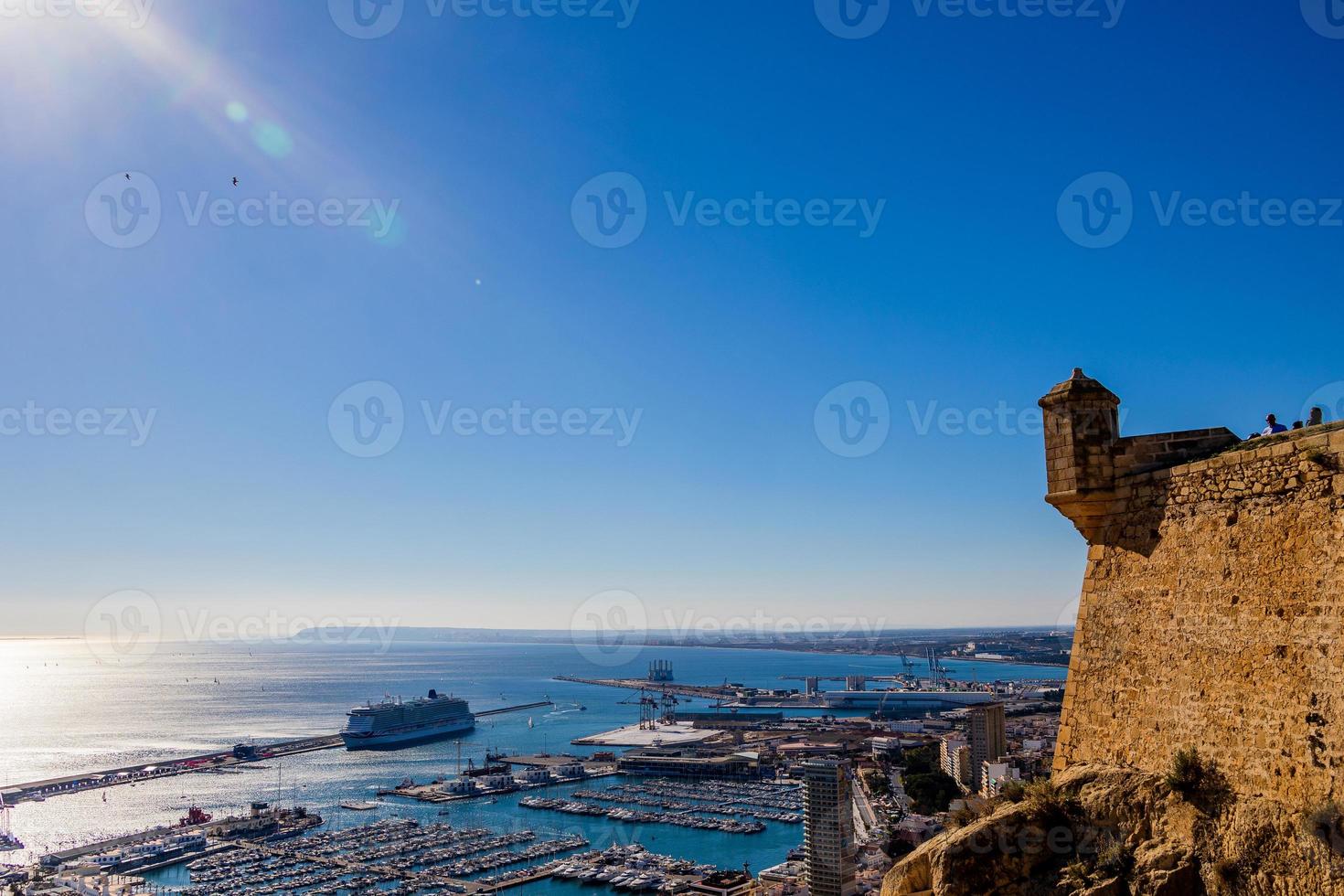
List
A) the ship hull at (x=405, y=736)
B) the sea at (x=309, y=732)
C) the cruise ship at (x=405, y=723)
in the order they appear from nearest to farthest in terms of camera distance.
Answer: the sea at (x=309, y=732) < the ship hull at (x=405, y=736) < the cruise ship at (x=405, y=723)

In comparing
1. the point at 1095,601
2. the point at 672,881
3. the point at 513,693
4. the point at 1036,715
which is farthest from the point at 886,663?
the point at 1095,601

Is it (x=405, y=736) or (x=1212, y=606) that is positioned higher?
(x=1212, y=606)

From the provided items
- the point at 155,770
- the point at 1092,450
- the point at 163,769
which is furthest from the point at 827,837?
the point at 163,769

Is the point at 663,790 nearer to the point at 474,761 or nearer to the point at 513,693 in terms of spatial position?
the point at 474,761

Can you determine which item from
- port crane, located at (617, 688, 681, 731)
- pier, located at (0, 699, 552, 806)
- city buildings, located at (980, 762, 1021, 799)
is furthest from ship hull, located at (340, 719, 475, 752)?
city buildings, located at (980, 762, 1021, 799)

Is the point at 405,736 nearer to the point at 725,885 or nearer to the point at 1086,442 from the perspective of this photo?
the point at 725,885

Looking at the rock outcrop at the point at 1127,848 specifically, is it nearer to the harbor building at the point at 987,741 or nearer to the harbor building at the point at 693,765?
the harbor building at the point at 987,741

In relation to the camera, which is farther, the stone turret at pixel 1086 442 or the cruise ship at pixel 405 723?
the cruise ship at pixel 405 723

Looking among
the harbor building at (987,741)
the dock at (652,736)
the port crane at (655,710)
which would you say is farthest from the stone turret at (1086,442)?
the port crane at (655,710)
